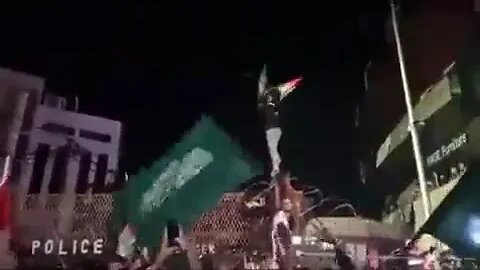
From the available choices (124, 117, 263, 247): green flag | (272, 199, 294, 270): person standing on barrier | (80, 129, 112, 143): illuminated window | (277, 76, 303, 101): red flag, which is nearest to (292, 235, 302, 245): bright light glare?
(272, 199, 294, 270): person standing on barrier

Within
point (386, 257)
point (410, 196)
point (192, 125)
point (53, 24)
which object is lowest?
point (386, 257)

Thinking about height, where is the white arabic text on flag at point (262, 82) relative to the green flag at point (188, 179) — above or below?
above

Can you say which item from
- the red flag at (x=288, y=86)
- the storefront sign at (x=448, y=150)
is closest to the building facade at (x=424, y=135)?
the storefront sign at (x=448, y=150)

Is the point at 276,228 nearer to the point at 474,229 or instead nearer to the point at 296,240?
the point at 296,240

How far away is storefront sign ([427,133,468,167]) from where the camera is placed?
4.42 ft

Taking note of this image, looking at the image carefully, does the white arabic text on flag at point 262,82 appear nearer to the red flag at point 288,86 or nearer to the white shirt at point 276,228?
the red flag at point 288,86

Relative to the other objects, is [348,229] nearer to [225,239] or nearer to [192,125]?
[225,239]

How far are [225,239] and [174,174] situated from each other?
0.14 meters

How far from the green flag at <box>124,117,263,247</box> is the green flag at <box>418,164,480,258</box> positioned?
32 centimetres

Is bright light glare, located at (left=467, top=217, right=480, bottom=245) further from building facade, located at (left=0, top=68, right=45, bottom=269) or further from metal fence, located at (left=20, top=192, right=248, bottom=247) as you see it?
building facade, located at (left=0, top=68, right=45, bottom=269)

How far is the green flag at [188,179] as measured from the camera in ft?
4.29

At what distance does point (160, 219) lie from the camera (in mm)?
1306

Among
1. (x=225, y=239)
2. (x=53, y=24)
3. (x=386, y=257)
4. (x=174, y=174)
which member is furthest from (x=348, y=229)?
(x=53, y=24)

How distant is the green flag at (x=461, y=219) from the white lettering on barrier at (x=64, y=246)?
0.55m
